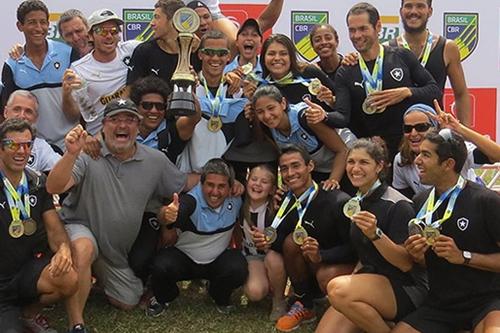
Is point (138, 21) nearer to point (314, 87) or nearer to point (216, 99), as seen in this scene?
point (216, 99)

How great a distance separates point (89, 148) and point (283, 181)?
1311 millimetres

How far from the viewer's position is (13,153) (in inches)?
179

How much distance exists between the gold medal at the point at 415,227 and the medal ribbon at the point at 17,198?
7.60 feet

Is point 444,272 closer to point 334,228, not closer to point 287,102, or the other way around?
point 334,228

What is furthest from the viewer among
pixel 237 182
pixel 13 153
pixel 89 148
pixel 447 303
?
pixel 237 182

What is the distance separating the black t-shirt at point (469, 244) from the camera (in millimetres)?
4094

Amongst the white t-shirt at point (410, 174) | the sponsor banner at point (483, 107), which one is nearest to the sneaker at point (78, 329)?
the white t-shirt at point (410, 174)

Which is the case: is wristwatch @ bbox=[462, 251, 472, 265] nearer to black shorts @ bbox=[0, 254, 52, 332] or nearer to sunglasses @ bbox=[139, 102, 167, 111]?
sunglasses @ bbox=[139, 102, 167, 111]

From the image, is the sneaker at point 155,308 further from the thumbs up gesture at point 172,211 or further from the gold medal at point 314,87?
the gold medal at point 314,87

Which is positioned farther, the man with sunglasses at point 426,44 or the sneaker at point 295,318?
the man with sunglasses at point 426,44

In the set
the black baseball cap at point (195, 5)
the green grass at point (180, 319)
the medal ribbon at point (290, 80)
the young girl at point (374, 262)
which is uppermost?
the black baseball cap at point (195, 5)

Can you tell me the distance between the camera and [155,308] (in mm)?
5113

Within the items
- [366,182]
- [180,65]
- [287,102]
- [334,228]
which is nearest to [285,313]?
[334,228]

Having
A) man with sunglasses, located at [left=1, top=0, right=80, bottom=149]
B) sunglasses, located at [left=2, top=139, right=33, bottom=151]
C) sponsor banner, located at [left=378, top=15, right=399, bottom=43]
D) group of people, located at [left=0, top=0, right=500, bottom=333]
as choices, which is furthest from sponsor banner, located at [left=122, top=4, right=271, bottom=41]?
sunglasses, located at [left=2, top=139, right=33, bottom=151]
